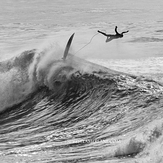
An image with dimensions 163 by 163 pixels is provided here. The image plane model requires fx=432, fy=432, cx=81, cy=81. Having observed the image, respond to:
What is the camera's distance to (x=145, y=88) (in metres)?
12.5

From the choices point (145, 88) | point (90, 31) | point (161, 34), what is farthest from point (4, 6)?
point (145, 88)

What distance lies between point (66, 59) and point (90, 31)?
67.1ft

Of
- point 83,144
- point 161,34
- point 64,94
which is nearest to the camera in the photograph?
point 83,144

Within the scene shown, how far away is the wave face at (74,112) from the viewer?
8.63m

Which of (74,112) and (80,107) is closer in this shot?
(74,112)

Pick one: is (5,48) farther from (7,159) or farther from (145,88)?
(7,159)

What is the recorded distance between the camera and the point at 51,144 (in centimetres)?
963

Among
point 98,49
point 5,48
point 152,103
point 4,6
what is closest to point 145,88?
point 152,103

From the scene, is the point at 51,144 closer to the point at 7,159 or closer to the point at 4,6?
the point at 7,159

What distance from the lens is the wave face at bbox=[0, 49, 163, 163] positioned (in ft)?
28.3

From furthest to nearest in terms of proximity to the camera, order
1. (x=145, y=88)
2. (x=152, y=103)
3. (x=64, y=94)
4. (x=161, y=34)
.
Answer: (x=161, y=34), (x=64, y=94), (x=145, y=88), (x=152, y=103)

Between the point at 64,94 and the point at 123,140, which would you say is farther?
the point at 64,94

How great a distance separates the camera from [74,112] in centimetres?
1220

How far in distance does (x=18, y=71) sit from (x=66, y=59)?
5.84 ft
